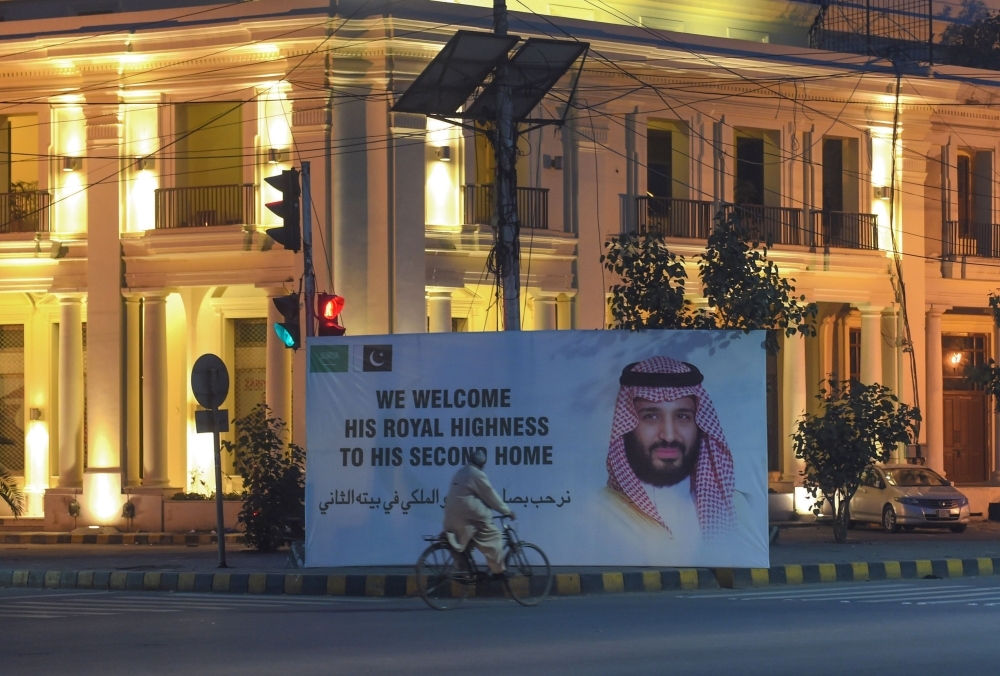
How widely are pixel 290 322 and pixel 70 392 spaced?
36.0ft

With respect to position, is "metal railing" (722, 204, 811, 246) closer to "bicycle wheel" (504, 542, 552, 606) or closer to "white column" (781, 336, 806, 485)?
"white column" (781, 336, 806, 485)

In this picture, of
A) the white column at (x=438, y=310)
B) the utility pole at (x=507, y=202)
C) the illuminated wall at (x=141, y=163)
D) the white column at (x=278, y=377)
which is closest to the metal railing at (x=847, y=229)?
the white column at (x=438, y=310)

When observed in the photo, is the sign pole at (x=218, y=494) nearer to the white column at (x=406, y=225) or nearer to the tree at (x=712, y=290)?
the tree at (x=712, y=290)

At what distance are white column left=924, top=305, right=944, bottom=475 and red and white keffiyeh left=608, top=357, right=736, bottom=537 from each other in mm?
15159

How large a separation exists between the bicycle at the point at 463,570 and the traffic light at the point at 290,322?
4.16m

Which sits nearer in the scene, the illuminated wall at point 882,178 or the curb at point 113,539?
the curb at point 113,539

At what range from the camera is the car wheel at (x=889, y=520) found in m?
27.8

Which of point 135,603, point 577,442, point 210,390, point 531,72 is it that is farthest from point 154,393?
point 577,442

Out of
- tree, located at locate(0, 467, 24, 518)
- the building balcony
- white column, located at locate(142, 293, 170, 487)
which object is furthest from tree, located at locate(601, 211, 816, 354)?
tree, located at locate(0, 467, 24, 518)

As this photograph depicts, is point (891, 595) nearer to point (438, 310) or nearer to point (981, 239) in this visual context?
point (438, 310)

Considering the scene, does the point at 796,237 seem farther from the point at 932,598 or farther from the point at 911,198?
the point at 932,598

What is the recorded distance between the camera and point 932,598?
15.5 m

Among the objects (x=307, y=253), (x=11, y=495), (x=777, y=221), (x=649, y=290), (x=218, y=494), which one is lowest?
(x=11, y=495)

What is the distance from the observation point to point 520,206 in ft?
89.4
